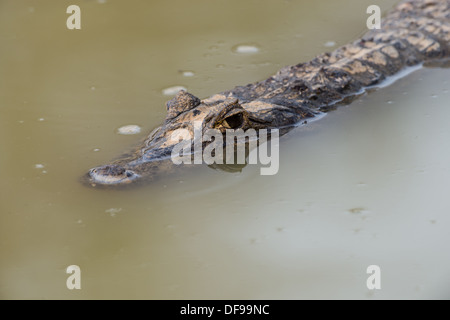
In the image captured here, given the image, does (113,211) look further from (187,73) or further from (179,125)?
(187,73)

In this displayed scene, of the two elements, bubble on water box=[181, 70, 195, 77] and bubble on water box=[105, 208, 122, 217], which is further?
bubble on water box=[181, 70, 195, 77]

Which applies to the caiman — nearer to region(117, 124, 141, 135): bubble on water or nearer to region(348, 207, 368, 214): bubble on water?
region(117, 124, 141, 135): bubble on water

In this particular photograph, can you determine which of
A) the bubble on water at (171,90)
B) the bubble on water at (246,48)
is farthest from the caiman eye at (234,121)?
the bubble on water at (246,48)

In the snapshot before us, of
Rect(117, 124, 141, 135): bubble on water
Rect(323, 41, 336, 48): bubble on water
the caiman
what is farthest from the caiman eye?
Rect(323, 41, 336, 48): bubble on water

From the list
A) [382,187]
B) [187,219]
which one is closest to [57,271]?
[187,219]

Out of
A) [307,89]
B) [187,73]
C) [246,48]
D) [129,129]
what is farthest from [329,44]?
[129,129]
